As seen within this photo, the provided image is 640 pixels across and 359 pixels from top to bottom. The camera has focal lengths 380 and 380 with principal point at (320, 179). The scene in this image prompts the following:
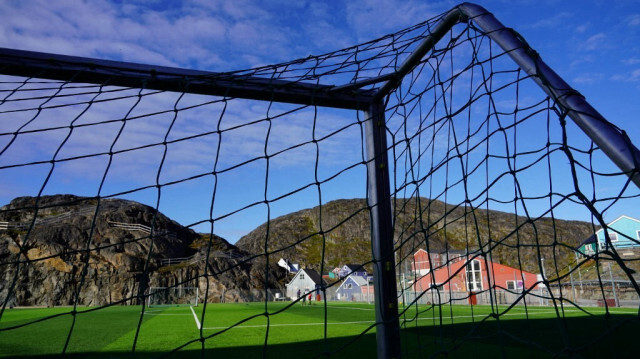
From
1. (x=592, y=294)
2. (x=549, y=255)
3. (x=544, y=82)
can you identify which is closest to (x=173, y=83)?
(x=544, y=82)

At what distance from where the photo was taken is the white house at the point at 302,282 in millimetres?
43062

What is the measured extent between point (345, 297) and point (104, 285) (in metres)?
22.2

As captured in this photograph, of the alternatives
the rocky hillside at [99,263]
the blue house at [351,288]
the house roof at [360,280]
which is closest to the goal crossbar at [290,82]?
the rocky hillside at [99,263]

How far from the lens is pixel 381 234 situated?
2084 mm

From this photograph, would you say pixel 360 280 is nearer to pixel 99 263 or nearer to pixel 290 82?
pixel 99 263

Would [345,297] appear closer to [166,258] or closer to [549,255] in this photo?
[166,258]

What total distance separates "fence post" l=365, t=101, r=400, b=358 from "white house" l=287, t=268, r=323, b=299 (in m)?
41.4

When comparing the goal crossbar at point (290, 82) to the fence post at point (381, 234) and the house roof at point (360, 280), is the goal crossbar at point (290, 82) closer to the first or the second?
the fence post at point (381, 234)

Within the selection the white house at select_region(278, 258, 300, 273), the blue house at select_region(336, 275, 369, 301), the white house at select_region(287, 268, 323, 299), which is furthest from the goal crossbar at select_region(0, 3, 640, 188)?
the white house at select_region(278, 258, 300, 273)

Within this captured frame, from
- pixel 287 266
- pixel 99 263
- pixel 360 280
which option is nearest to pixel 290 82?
pixel 360 280

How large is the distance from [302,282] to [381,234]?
4366cm

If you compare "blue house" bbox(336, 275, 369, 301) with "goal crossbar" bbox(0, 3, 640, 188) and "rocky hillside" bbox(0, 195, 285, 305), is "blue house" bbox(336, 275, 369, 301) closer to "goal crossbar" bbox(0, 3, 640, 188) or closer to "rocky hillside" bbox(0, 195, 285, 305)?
"rocky hillside" bbox(0, 195, 285, 305)

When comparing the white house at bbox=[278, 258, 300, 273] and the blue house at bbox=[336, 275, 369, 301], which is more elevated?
the white house at bbox=[278, 258, 300, 273]

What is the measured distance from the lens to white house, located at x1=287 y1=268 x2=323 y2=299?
4306 centimetres
